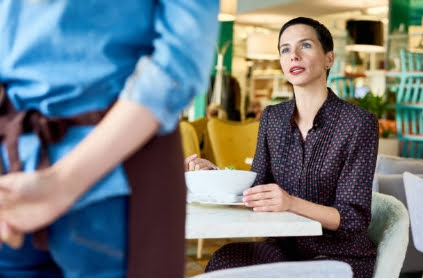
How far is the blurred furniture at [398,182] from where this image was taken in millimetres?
3391

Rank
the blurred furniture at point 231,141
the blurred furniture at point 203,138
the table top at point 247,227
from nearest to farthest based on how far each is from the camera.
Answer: the table top at point 247,227
the blurred furniture at point 231,141
the blurred furniture at point 203,138

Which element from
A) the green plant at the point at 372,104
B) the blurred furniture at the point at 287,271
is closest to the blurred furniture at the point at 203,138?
the green plant at the point at 372,104

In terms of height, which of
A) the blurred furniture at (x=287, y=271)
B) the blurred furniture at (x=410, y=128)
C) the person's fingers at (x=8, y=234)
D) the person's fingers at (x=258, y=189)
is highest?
the person's fingers at (x=8, y=234)

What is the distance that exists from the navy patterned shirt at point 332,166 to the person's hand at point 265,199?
294 millimetres

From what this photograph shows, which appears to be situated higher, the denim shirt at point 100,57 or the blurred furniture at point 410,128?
the denim shirt at point 100,57

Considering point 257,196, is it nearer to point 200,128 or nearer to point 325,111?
point 325,111

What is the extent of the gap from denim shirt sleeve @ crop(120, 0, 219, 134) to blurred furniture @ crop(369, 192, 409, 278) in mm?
1340

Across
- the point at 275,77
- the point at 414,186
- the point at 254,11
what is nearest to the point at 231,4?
the point at 254,11

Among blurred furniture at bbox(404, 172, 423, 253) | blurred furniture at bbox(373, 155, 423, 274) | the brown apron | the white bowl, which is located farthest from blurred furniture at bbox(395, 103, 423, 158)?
the brown apron

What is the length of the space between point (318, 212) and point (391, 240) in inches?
10.0

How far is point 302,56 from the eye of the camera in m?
2.12

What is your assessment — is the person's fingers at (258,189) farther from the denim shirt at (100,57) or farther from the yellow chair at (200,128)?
the yellow chair at (200,128)

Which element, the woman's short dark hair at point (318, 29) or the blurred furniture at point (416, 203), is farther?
the blurred furniture at point (416, 203)

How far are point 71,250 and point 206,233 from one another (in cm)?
80
